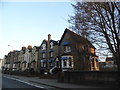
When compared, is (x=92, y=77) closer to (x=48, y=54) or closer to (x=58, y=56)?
(x=58, y=56)

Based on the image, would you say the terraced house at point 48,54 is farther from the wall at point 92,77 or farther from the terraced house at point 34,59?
the wall at point 92,77

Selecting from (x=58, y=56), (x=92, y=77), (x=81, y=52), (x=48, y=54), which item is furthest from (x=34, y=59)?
(x=92, y=77)

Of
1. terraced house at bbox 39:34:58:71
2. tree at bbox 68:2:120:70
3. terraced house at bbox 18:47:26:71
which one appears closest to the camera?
tree at bbox 68:2:120:70

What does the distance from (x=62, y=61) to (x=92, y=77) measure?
778 inches

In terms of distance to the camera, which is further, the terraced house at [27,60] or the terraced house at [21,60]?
the terraced house at [21,60]

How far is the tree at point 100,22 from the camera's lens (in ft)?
40.7

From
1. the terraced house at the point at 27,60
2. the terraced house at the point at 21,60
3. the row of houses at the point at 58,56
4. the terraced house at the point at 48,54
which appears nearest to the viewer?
the row of houses at the point at 58,56

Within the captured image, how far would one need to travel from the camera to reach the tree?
40.7ft

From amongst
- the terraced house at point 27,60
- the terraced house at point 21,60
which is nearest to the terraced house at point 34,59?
the terraced house at point 27,60

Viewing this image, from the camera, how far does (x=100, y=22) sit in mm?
13148

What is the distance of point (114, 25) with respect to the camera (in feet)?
40.3

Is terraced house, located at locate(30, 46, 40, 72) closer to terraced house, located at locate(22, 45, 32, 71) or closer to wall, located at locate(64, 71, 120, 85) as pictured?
terraced house, located at locate(22, 45, 32, 71)

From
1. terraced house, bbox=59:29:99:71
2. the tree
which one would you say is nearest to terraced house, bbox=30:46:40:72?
terraced house, bbox=59:29:99:71

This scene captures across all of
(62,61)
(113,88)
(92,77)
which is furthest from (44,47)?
(113,88)
